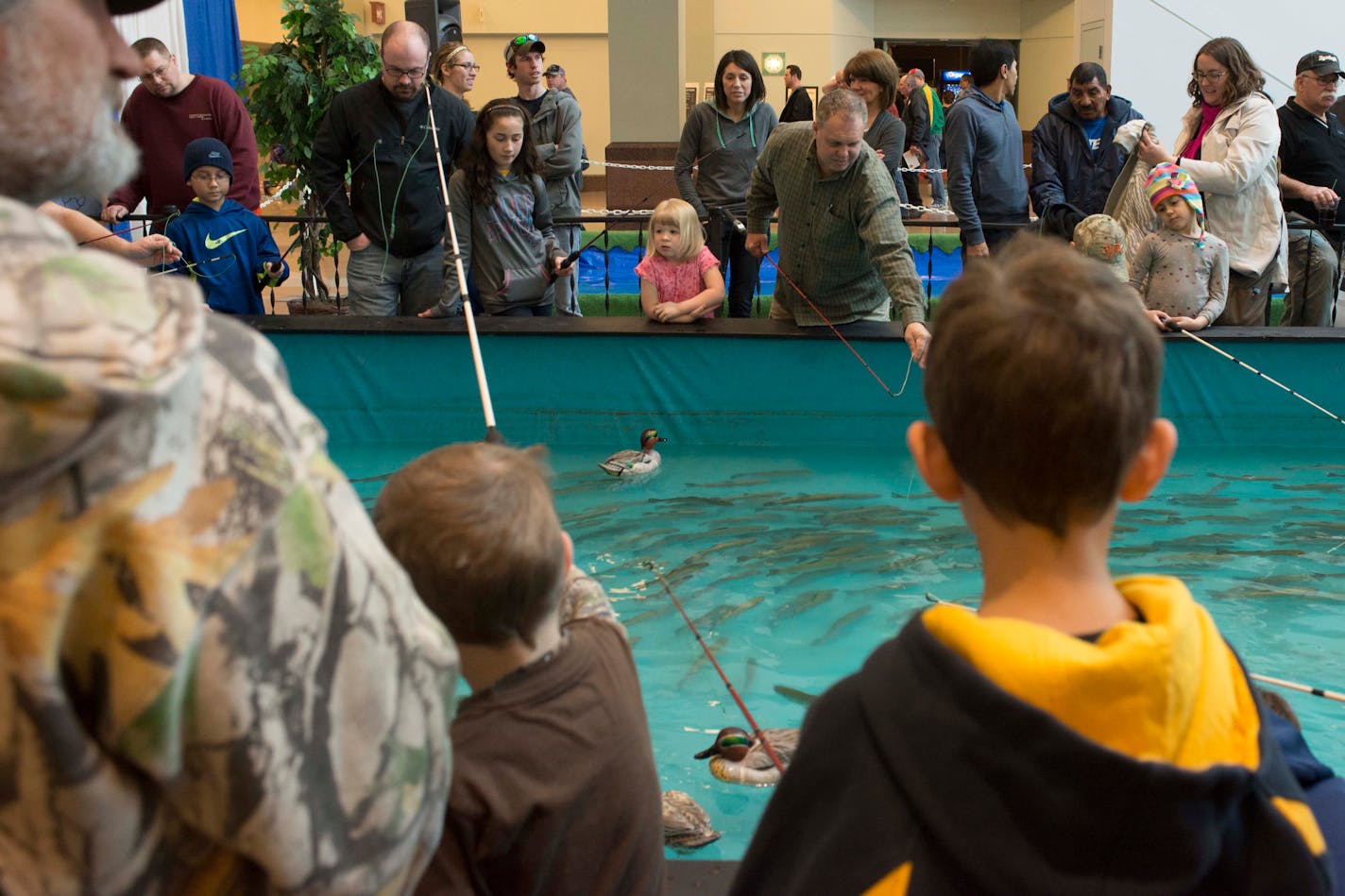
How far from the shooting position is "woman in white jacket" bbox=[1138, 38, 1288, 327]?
5594 millimetres

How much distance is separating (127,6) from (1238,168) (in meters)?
5.48

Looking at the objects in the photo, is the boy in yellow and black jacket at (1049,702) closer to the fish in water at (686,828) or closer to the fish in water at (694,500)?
the fish in water at (686,828)

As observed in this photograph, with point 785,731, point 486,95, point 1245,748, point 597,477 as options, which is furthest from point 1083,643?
point 486,95

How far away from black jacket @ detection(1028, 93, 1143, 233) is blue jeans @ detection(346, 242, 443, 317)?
→ 301 cm

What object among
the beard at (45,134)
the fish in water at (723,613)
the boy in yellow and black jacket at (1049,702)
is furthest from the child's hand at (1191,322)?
the beard at (45,134)

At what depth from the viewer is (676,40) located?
12.8m

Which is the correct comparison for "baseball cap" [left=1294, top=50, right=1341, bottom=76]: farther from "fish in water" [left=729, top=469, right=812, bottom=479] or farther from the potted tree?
the potted tree

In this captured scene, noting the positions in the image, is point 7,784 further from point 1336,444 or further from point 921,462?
point 1336,444

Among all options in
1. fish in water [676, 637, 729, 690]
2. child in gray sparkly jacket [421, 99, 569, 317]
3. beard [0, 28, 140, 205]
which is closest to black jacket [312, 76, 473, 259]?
child in gray sparkly jacket [421, 99, 569, 317]

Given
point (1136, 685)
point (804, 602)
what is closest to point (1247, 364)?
point (804, 602)

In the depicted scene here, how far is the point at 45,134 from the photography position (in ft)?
2.66

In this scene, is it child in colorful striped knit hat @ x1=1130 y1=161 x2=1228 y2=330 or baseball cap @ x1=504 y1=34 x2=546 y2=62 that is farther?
baseball cap @ x1=504 y1=34 x2=546 y2=62

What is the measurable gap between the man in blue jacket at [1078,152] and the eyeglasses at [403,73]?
2963mm

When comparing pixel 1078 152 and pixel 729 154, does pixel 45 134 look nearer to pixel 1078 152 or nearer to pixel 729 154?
pixel 729 154
